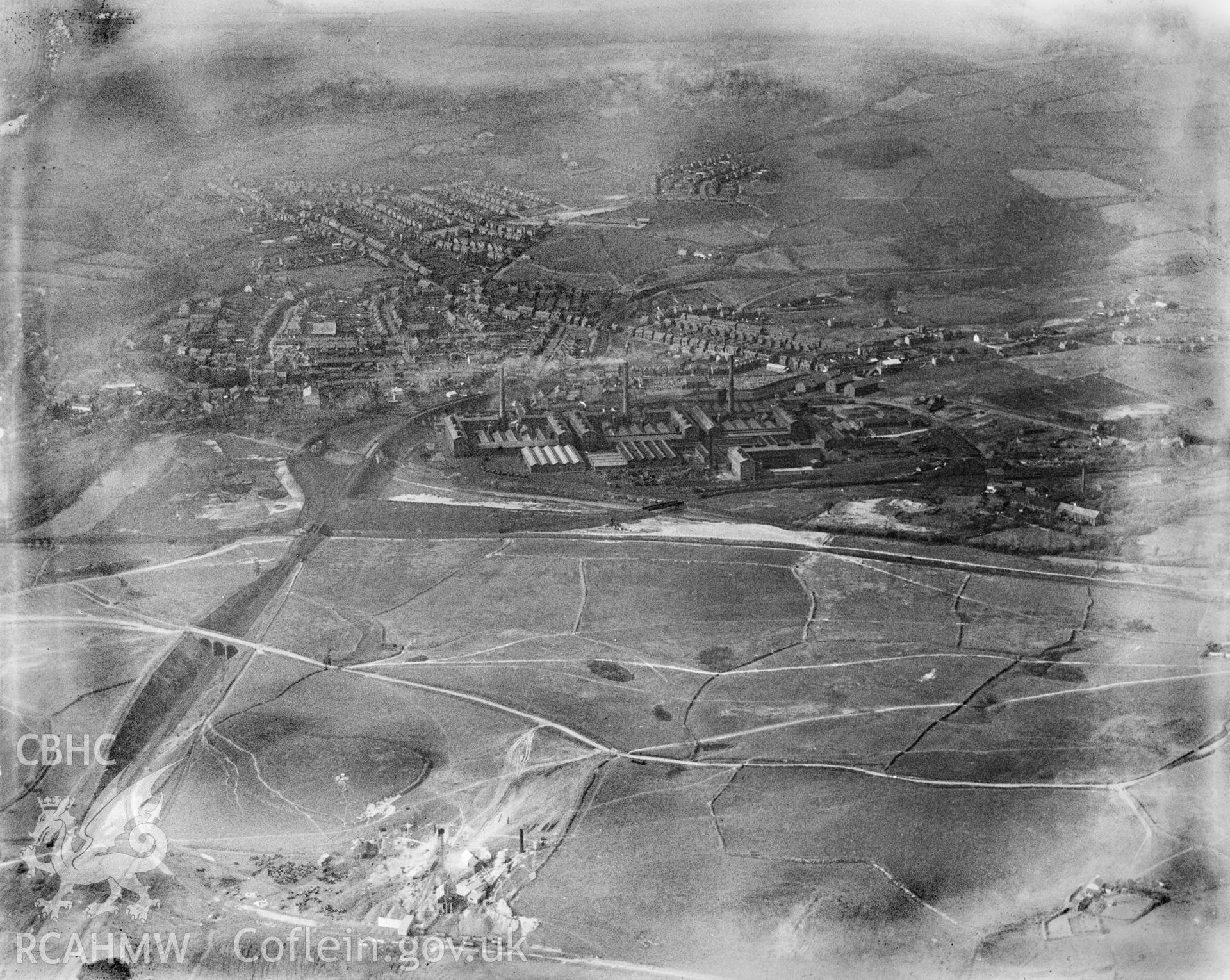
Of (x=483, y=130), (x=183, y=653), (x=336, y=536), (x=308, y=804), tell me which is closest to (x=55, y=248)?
(x=483, y=130)

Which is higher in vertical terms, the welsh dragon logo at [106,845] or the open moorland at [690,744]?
the welsh dragon logo at [106,845]

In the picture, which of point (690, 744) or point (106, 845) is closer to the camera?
point (106, 845)

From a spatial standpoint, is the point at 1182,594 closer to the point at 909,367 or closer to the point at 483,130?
the point at 909,367

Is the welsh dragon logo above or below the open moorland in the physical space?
above

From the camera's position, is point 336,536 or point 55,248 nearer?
point 336,536

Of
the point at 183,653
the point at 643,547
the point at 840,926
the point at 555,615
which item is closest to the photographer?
the point at 840,926

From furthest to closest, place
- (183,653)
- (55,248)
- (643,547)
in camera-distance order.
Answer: (55,248)
(643,547)
(183,653)

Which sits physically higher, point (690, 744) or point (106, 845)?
point (106, 845)

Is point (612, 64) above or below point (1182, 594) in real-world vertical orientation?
above
